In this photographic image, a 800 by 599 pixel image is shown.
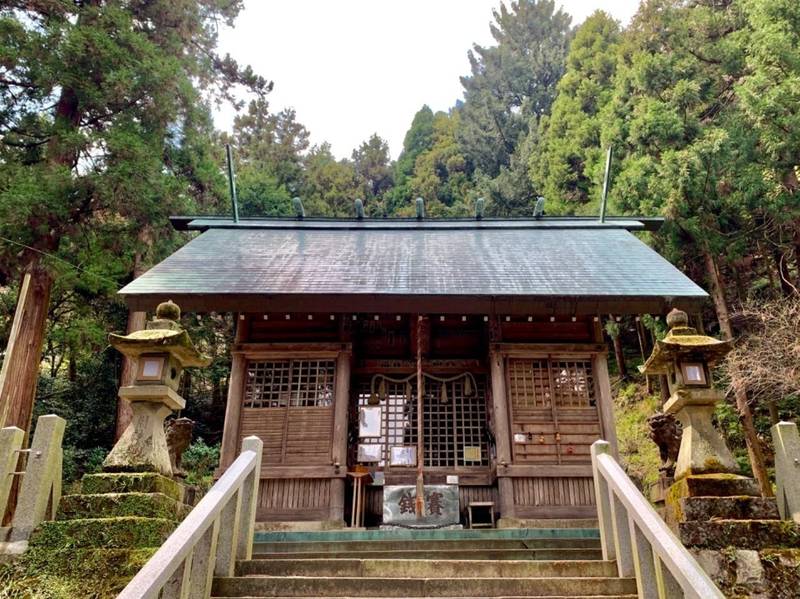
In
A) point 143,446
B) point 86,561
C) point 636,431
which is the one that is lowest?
point 86,561

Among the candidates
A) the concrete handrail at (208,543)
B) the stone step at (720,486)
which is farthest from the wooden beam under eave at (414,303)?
the stone step at (720,486)

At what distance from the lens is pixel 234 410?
814 cm

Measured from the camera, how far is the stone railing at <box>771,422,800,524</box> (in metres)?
4.40

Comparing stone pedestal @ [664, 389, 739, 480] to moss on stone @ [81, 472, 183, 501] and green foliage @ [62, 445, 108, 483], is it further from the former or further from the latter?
green foliage @ [62, 445, 108, 483]

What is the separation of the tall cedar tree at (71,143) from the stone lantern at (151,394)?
6.33 metres

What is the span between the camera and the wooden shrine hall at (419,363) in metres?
7.78

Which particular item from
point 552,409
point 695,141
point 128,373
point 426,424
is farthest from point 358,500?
point 695,141

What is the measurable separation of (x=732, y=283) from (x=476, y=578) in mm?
14171

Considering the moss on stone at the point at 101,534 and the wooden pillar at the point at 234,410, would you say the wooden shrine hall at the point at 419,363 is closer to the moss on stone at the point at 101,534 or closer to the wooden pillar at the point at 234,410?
the wooden pillar at the point at 234,410

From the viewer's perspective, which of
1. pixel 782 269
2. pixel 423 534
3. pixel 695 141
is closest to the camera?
pixel 423 534

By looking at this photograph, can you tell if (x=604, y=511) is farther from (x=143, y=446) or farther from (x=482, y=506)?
(x=143, y=446)

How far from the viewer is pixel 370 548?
5305mm

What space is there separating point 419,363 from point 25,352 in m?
7.15

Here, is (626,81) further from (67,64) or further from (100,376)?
(100,376)
